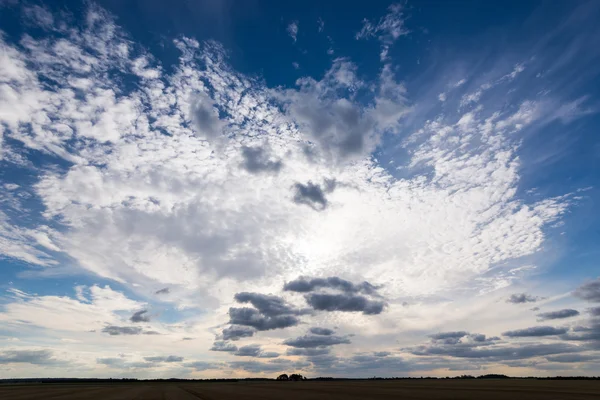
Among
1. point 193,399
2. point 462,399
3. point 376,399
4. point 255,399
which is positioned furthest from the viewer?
point 193,399

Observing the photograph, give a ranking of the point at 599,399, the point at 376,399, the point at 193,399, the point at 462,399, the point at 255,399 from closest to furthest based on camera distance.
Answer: the point at 599,399 → the point at 462,399 → the point at 376,399 → the point at 255,399 → the point at 193,399

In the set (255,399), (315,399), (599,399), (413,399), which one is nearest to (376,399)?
(413,399)

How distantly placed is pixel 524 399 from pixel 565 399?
5.00m

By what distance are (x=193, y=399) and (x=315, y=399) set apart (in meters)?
22.7

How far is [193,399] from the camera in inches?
2611

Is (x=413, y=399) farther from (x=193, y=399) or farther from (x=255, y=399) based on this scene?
(x=193, y=399)

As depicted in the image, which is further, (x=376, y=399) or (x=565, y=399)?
(x=376, y=399)

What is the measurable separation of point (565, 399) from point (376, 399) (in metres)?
25.2

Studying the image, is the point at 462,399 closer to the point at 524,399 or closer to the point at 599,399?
the point at 524,399

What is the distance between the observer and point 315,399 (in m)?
59.6

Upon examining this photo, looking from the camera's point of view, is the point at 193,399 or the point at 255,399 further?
the point at 193,399

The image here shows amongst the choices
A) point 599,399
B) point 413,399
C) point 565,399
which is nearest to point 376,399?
point 413,399

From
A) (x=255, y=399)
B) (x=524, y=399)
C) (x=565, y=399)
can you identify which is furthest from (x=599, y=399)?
(x=255, y=399)

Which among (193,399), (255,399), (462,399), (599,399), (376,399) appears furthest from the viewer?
(193,399)
